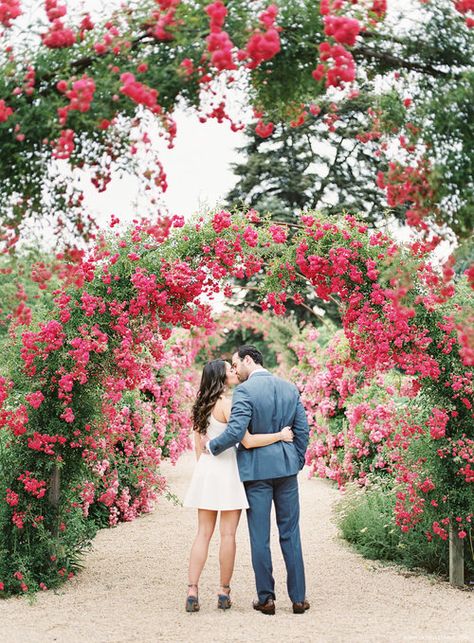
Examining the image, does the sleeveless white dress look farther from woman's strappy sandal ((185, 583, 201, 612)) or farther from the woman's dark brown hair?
woman's strappy sandal ((185, 583, 201, 612))

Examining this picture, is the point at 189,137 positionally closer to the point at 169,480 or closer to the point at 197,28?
the point at 197,28

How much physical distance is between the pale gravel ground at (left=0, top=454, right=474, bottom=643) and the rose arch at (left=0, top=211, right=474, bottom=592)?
425 mm

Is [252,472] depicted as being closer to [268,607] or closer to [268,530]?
[268,530]

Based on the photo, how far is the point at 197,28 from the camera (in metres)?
3.24

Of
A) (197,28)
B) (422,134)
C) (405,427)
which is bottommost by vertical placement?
(405,427)

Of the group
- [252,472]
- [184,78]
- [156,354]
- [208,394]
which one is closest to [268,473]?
[252,472]

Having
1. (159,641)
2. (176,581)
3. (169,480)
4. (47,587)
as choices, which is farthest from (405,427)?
(169,480)

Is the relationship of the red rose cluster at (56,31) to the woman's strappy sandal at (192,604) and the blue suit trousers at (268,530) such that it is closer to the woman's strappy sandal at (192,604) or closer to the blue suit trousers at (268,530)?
the blue suit trousers at (268,530)

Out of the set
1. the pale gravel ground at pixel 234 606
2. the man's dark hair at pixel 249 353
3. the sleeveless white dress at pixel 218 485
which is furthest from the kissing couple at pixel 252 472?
the pale gravel ground at pixel 234 606

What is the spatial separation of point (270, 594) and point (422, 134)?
10.1ft

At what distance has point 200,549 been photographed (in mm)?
5129

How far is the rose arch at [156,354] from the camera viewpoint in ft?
18.4

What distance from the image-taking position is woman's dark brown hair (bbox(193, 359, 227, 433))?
206 inches

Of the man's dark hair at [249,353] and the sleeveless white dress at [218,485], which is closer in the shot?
the sleeveless white dress at [218,485]
